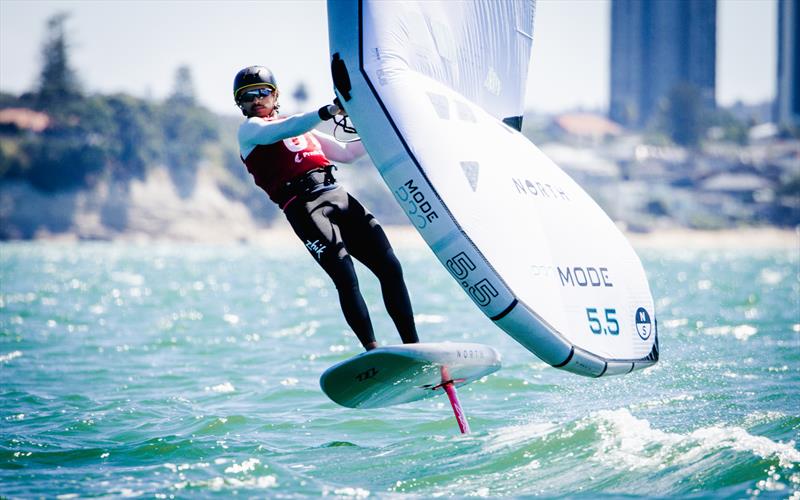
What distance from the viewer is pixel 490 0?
6547 millimetres

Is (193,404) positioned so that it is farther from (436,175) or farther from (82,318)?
(82,318)

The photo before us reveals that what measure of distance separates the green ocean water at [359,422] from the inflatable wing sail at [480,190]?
2.34ft

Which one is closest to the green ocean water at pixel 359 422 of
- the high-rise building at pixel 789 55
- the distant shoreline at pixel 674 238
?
the distant shoreline at pixel 674 238

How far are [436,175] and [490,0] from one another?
→ 1.60 m

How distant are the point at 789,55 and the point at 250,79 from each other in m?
182

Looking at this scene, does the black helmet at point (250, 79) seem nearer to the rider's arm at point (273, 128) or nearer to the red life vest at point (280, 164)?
the rider's arm at point (273, 128)

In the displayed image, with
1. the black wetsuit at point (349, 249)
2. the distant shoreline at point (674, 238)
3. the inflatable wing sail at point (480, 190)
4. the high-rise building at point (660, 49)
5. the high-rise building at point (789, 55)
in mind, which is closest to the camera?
the inflatable wing sail at point (480, 190)

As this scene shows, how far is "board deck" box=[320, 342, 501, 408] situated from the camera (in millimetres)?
5680

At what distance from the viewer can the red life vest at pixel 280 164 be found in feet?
20.2

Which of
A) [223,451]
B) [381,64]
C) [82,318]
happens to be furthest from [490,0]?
[82,318]

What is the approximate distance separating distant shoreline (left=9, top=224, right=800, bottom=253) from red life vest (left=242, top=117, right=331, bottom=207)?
80282 millimetres

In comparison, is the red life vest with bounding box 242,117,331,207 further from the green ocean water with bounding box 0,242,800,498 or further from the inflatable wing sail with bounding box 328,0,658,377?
the green ocean water with bounding box 0,242,800,498

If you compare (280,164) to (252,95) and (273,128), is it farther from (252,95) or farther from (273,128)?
(252,95)

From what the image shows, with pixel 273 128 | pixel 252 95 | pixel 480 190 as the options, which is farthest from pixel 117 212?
pixel 480 190
